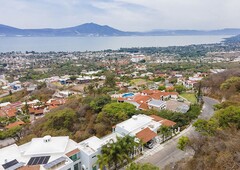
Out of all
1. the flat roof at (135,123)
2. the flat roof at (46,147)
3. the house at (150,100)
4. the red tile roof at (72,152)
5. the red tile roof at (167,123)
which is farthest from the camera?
the house at (150,100)

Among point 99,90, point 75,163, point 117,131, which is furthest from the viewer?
point 99,90

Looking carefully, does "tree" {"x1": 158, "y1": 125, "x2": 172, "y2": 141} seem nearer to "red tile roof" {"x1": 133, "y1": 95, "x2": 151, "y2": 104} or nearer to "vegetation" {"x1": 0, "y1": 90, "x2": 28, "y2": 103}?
"red tile roof" {"x1": 133, "y1": 95, "x2": 151, "y2": 104}

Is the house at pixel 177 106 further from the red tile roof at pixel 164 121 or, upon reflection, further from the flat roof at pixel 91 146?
the flat roof at pixel 91 146

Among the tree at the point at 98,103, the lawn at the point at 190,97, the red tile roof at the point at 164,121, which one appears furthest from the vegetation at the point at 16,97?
the red tile roof at the point at 164,121

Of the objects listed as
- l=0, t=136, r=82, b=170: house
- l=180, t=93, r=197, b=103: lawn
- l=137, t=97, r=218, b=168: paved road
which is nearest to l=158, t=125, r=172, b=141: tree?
l=137, t=97, r=218, b=168: paved road

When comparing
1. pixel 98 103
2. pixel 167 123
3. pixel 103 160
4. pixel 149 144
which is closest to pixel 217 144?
pixel 149 144

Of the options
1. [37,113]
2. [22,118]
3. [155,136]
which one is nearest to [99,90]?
[37,113]

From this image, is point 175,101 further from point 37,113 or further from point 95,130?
point 37,113

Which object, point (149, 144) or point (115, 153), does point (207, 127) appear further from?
point (115, 153)
